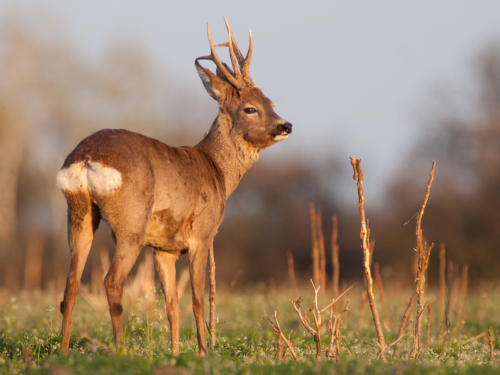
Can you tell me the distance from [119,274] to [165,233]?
0.74 metres

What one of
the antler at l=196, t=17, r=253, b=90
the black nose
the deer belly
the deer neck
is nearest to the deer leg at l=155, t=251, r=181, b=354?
the deer belly

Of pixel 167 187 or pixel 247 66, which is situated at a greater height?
pixel 247 66

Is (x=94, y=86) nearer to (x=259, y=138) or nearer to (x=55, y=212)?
(x=55, y=212)

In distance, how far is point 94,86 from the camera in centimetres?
2288

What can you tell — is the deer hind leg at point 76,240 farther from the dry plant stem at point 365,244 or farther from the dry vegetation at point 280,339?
the dry plant stem at point 365,244

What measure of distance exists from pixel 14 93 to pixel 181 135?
7127mm

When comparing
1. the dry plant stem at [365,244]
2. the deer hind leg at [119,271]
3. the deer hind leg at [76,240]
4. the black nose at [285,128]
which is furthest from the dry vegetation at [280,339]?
the black nose at [285,128]

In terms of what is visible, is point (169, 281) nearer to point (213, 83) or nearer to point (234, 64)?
point (213, 83)

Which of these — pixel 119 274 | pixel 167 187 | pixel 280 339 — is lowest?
pixel 280 339

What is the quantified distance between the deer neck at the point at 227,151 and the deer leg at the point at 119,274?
1.67 m

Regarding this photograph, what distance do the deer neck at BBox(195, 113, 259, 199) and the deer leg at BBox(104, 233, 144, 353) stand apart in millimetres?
1670

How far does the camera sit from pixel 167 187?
489 centimetres

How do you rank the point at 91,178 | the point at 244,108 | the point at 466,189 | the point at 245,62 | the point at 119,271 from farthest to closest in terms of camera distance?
the point at 466,189, the point at 245,62, the point at 244,108, the point at 119,271, the point at 91,178

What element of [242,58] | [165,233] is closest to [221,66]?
[242,58]
